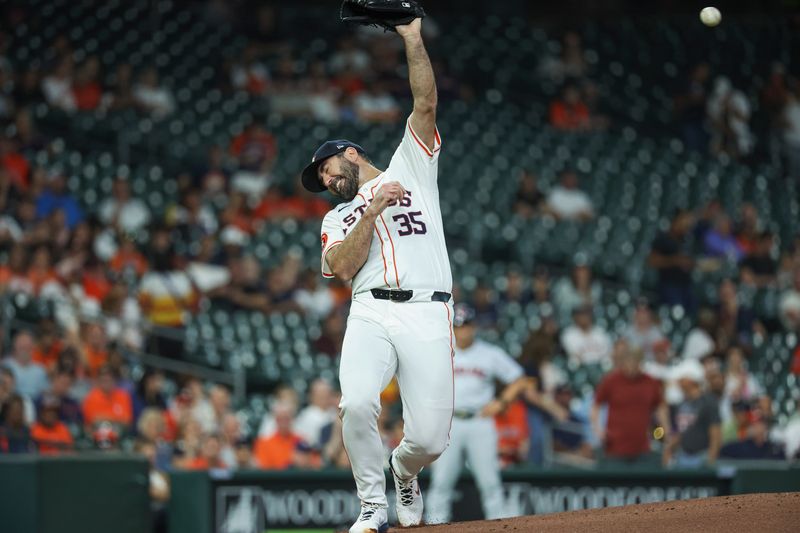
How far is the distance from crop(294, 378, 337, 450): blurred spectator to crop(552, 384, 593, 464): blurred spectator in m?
2.03

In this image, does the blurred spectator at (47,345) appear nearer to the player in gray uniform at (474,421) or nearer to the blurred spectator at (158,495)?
the blurred spectator at (158,495)

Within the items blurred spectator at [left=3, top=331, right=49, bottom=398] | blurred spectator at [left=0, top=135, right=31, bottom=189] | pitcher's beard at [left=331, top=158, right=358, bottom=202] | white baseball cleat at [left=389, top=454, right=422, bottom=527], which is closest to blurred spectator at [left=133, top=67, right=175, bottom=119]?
blurred spectator at [left=0, top=135, right=31, bottom=189]

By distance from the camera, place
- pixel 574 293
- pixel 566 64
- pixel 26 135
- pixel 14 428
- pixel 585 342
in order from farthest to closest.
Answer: pixel 566 64 → pixel 574 293 → pixel 26 135 → pixel 585 342 → pixel 14 428

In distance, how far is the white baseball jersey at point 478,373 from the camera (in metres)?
9.41

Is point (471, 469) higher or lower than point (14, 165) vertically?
lower

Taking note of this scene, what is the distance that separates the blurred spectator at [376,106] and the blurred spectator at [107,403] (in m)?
6.75

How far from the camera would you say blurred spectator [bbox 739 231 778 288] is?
14398 millimetres

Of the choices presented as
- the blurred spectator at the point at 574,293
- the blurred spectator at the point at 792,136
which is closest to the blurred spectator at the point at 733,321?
the blurred spectator at the point at 574,293

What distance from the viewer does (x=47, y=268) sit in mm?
11453

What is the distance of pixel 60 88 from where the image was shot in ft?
47.2

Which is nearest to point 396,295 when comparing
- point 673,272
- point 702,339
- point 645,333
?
point 645,333

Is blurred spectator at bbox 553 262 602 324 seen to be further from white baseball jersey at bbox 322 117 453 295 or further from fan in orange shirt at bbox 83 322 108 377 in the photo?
white baseball jersey at bbox 322 117 453 295

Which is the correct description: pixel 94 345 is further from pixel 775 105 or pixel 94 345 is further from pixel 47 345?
pixel 775 105

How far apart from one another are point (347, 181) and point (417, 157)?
13.3 inches
